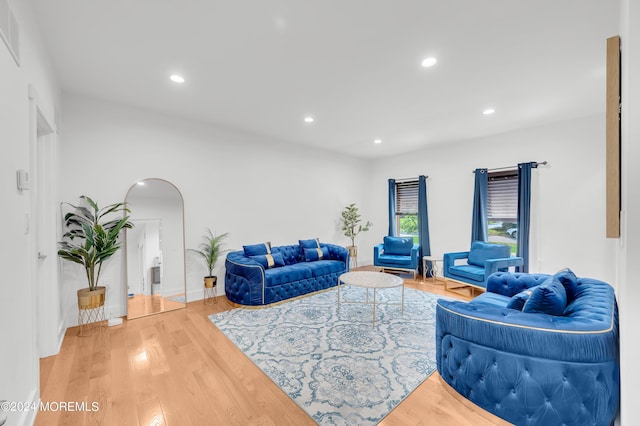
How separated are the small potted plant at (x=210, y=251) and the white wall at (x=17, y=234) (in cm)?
224

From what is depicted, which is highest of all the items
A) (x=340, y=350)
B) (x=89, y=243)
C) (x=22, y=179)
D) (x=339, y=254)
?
(x=22, y=179)

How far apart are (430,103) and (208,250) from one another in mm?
3999

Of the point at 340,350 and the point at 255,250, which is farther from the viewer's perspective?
the point at 255,250

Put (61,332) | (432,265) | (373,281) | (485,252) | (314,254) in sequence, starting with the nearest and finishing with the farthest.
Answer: (61,332) → (373,281) → (485,252) → (314,254) → (432,265)

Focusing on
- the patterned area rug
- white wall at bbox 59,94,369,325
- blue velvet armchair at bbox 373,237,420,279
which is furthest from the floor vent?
→ blue velvet armchair at bbox 373,237,420,279

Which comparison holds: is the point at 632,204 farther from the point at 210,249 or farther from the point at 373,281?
the point at 210,249

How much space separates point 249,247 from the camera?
4449 mm

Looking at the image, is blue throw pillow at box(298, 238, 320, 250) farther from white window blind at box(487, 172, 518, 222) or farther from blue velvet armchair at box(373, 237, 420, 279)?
white window blind at box(487, 172, 518, 222)

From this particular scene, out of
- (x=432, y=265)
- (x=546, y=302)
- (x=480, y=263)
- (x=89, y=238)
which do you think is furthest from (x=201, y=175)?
(x=480, y=263)

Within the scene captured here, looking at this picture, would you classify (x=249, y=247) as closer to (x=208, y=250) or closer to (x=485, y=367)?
(x=208, y=250)

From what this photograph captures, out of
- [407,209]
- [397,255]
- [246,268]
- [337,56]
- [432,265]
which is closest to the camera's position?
[337,56]

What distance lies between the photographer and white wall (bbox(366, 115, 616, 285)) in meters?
3.90

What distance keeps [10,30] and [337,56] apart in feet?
7.38

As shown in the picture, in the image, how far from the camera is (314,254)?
504 centimetres
